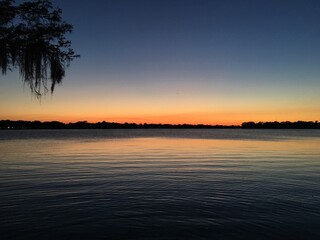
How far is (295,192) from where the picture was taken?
41.0ft

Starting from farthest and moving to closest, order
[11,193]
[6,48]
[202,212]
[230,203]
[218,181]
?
[218,181], [11,193], [230,203], [202,212], [6,48]

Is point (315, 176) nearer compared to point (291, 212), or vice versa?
point (291, 212)

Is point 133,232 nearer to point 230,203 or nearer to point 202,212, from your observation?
point 202,212

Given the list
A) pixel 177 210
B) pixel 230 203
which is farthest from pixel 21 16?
pixel 230 203

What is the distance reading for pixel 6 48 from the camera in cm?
827

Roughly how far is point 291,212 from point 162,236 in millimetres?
4424

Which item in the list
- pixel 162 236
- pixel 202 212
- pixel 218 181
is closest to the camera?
pixel 162 236

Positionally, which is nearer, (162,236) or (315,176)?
(162,236)

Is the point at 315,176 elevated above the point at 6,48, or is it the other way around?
the point at 6,48

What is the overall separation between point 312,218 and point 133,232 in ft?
16.2

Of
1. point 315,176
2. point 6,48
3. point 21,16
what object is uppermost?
point 21,16

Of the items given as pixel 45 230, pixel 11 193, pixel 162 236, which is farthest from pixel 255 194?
pixel 11 193

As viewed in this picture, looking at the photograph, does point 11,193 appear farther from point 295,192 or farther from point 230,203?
point 295,192

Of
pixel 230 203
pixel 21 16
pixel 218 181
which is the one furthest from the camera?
pixel 218 181
